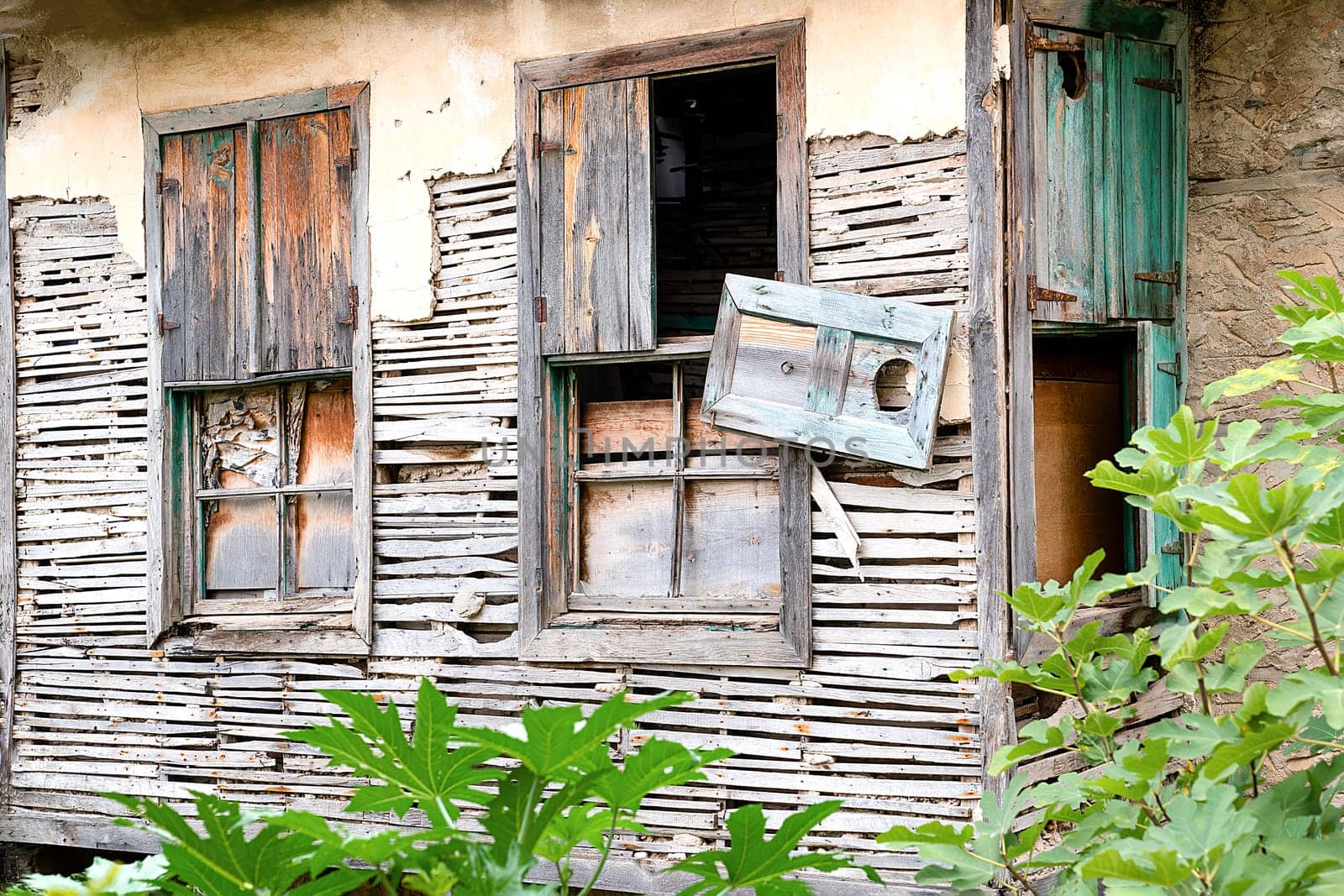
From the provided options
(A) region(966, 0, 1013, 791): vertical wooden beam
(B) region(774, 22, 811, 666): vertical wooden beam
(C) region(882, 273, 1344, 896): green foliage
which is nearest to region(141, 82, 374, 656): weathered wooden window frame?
(B) region(774, 22, 811, 666): vertical wooden beam

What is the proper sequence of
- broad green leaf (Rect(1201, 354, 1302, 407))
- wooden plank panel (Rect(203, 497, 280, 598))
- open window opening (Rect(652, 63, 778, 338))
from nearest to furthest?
1. broad green leaf (Rect(1201, 354, 1302, 407))
2. wooden plank panel (Rect(203, 497, 280, 598))
3. open window opening (Rect(652, 63, 778, 338))

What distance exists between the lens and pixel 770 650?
450cm

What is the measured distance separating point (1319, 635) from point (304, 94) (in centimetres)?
491

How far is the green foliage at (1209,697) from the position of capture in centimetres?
117

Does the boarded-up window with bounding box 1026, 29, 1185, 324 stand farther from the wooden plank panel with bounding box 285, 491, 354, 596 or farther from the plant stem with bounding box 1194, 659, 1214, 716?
the plant stem with bounding box 1194, 659, 1214, 716

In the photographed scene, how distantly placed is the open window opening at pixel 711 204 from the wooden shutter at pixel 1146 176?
3.09m

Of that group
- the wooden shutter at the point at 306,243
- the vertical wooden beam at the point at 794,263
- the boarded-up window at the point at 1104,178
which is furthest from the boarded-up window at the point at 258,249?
the boarded-up window at the point at 1104,178

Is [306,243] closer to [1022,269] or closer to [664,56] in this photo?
[664,56]

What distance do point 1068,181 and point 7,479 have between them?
488 cm

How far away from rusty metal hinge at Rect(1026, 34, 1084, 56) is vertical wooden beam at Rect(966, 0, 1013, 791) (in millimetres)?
293

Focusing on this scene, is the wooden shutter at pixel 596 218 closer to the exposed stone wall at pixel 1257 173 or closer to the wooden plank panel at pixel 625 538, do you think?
the wooden plank panel at pixel 625 538

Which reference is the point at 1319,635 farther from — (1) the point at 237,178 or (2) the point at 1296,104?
(1) the point at 237,178

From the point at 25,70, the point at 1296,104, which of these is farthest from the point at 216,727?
the point at 1296,104

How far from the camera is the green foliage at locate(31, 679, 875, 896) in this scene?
0.81m
